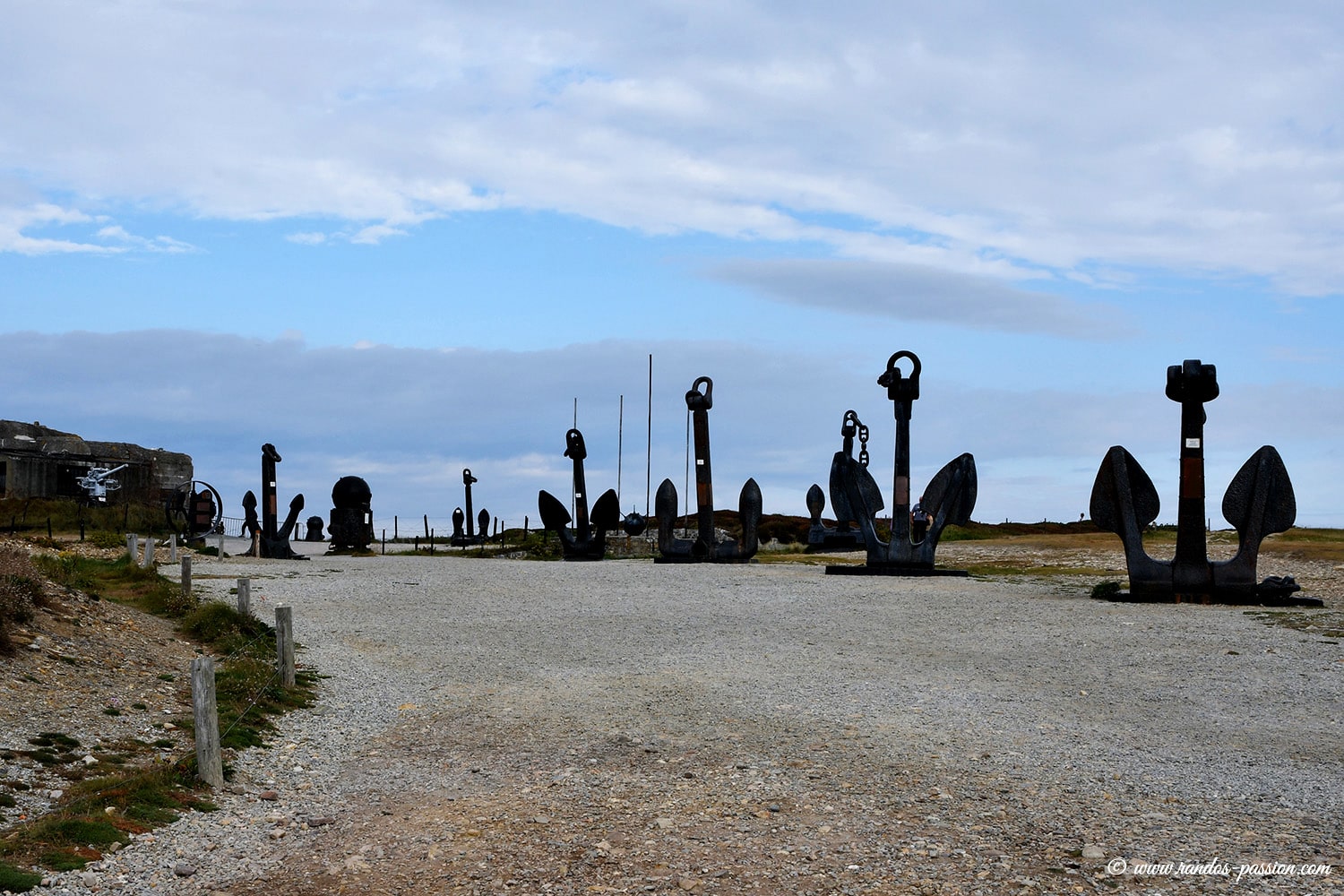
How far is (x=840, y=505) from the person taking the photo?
31.2m

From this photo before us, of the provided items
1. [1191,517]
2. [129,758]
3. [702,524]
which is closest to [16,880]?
[129,758]

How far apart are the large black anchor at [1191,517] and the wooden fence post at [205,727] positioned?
1225 cm

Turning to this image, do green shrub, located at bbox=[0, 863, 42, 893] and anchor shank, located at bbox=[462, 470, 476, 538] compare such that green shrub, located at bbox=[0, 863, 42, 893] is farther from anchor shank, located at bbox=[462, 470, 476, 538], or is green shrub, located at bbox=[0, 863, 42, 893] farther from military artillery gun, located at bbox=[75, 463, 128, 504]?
military artillery gun, located at bbox=[75, 463, 128, 504]

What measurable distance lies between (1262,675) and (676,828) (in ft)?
22.0

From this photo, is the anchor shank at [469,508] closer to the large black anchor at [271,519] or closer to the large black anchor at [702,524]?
the large black anchor at [271,519]

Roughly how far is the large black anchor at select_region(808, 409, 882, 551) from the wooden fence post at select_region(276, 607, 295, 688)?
67.6ft

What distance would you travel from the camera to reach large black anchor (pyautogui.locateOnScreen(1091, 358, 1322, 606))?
52.5 ft

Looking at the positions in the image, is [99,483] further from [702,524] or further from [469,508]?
[702,524]

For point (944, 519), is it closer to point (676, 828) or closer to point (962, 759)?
point (962, 759)

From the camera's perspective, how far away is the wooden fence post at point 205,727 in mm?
6941

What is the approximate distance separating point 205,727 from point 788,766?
3.30m

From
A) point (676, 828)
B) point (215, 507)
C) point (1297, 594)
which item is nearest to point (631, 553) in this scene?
point (215, 507)

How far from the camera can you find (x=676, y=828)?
6234 millimetres

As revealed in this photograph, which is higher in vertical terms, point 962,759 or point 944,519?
point 944,519
